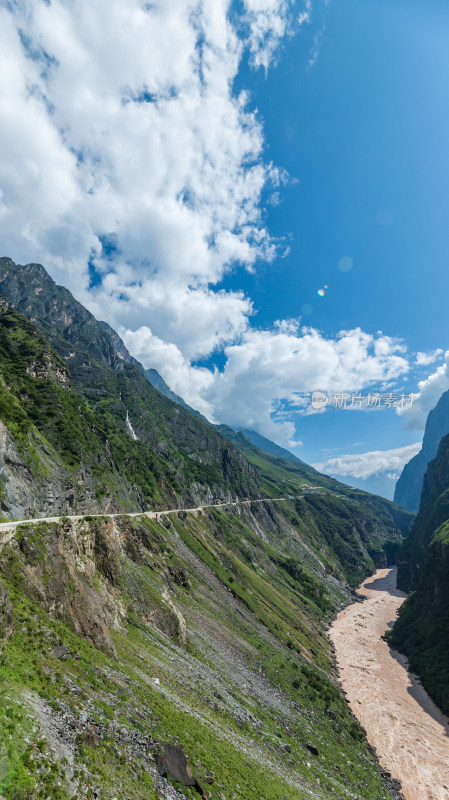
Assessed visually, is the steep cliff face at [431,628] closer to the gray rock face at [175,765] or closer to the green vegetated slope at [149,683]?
the green vegetated slope at [149,683]

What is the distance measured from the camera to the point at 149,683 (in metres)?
33.0

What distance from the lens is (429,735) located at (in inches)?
2603

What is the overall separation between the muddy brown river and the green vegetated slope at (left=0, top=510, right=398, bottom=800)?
612 centimetres

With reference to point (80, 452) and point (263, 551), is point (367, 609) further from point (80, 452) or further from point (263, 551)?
point (80, 452)

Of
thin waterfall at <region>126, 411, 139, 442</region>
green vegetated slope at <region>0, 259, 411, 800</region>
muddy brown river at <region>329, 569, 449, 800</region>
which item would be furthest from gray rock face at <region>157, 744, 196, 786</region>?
thin waterfall at <region>126, 411, 139, 442</region>

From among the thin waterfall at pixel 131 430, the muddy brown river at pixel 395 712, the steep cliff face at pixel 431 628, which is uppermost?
the thin waterfall at pixel 131 430

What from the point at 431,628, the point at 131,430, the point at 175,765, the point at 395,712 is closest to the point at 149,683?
the point at 175,765

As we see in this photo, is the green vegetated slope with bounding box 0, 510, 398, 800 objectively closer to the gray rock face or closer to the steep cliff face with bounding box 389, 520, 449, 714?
the gray rock face

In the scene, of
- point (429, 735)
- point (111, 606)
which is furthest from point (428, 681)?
point (111, 606)

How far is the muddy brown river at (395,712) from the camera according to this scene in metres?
54.9

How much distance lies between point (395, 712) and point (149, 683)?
72251mm

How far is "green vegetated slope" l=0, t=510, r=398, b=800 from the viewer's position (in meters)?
18.1

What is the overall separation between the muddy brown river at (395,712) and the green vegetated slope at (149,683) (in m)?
6.12

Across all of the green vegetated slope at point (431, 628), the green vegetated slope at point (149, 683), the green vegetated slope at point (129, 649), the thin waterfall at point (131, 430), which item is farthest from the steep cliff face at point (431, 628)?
the thin waterfall at point (131, 430)
